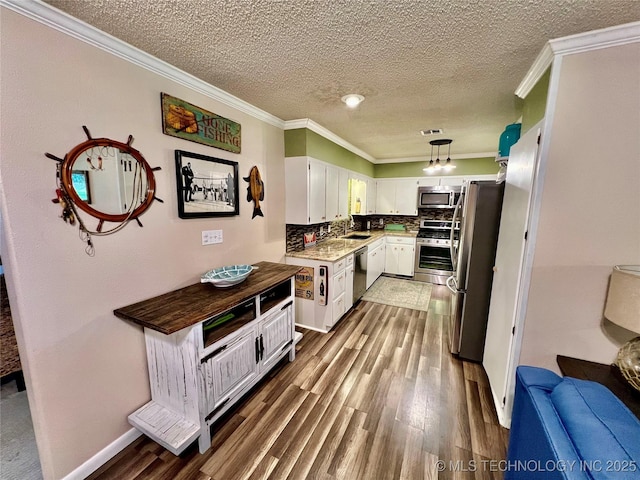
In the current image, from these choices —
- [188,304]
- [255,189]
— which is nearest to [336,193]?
[255,189]

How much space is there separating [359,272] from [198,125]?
272cm


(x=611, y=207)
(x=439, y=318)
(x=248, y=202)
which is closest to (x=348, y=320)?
(x=439, y=318)

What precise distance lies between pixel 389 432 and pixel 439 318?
6.70 feet

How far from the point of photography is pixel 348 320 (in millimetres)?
3328

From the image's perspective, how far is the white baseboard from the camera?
55.1 inches

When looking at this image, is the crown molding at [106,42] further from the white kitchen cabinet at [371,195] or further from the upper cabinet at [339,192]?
the white kitchen cabinet at [371,195]

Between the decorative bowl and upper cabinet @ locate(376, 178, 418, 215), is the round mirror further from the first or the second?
upper cabinet @ locate(376, 178, 418, 215)

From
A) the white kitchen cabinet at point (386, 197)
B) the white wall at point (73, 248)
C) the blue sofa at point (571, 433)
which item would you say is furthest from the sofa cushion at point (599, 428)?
the white kitchen cabinet at point (386, 197)

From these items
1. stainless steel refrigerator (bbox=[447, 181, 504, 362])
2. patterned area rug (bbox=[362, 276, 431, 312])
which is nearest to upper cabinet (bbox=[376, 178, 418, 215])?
patterned area rug (bbox=[362, 276, 431, 312])

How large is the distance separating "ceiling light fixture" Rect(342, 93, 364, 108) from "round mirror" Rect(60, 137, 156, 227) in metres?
1.67

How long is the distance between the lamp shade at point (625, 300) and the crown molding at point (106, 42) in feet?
9.44

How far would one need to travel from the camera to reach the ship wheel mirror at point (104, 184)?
51.9 inches

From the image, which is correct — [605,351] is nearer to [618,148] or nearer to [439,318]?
[618,148]

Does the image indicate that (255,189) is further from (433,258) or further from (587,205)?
(433,258)
